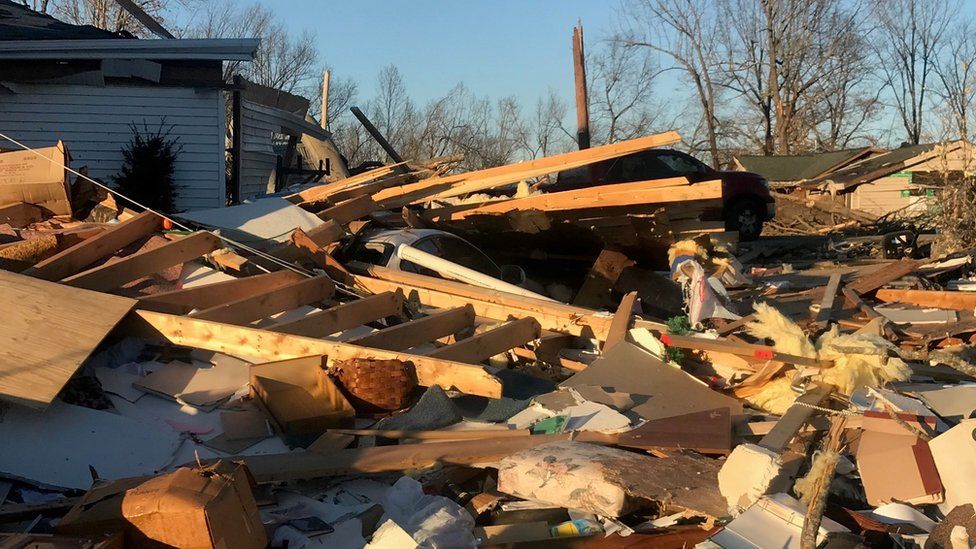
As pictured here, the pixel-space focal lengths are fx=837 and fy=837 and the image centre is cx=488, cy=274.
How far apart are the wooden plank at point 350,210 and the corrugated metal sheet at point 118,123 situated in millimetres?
5539

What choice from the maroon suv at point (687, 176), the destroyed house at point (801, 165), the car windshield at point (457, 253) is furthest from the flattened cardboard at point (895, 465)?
the destroyed house at point (801, 165)

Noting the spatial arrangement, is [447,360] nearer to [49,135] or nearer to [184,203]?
[184,203]

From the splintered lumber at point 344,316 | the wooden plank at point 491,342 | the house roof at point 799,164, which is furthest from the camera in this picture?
the house roof at point 799,164

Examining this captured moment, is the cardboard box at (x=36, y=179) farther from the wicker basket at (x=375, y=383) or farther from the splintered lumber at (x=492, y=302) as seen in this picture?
the wicker basket at (x=375, y=383)

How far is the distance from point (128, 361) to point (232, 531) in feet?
9.89

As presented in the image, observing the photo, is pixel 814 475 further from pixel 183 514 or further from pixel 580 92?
pixel 580 92

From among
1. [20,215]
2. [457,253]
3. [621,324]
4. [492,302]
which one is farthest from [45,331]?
[457,253]

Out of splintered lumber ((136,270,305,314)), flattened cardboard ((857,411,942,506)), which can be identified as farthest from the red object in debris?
splintered lumber ((136,270,305,314))

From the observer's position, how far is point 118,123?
14094 mm

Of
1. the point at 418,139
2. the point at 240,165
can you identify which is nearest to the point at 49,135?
the point at 240,165

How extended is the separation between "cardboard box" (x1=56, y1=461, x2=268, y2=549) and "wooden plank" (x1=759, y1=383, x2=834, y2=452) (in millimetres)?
2674

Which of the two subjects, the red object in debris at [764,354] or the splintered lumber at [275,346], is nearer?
the splintered lumber at [275,346]

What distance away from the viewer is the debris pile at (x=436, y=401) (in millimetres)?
3666

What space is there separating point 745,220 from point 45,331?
1491 cm
